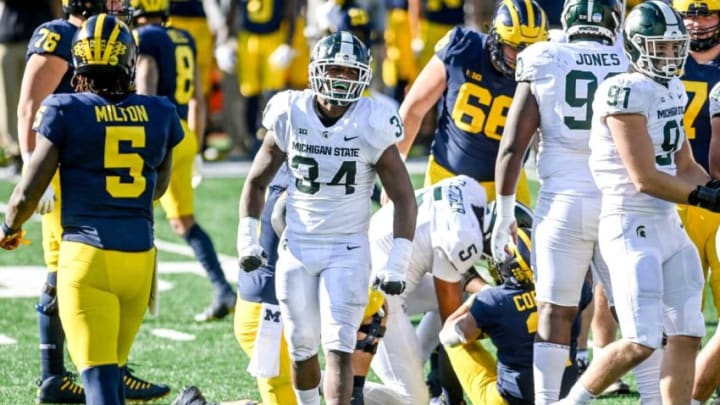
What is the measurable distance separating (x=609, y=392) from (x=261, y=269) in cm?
184

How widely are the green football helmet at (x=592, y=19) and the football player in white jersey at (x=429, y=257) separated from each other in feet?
2.51

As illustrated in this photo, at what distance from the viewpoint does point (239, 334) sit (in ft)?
19.4

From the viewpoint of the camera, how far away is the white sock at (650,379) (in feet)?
18.3

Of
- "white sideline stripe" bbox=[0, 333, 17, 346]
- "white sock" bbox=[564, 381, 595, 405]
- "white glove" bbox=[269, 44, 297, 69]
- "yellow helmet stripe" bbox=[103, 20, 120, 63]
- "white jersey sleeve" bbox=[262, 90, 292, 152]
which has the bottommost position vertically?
"white sideline stripe" bbox=[0, 333, 17, 346]

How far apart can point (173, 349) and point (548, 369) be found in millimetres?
2485

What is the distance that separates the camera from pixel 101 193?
4.95 metres

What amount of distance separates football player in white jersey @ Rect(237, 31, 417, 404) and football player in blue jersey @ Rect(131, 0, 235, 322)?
247 cm

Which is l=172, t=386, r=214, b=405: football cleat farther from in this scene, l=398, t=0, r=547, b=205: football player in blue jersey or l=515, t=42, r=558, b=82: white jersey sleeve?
l=515, t=42, r=558, b=82: white jersey sleeve

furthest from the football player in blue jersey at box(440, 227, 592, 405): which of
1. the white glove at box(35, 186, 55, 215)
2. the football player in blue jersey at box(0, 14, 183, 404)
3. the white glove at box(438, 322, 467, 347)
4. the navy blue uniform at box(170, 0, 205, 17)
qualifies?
the navy blue uniform at box(170, 0, 205, 17)

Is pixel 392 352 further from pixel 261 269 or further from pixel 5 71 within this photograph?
pixel 5 71

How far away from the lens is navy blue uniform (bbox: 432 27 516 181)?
6.89m

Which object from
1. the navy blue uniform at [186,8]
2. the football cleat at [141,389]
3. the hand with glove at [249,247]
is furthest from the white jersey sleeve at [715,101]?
the navy blue uniform at [186,8]

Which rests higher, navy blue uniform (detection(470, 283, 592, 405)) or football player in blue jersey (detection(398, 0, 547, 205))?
football player in blue jersey (detection(398, 0, 547, 205))

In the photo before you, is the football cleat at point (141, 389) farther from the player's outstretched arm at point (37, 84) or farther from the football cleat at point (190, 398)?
the player's outstretched arm at point (37, 84)
